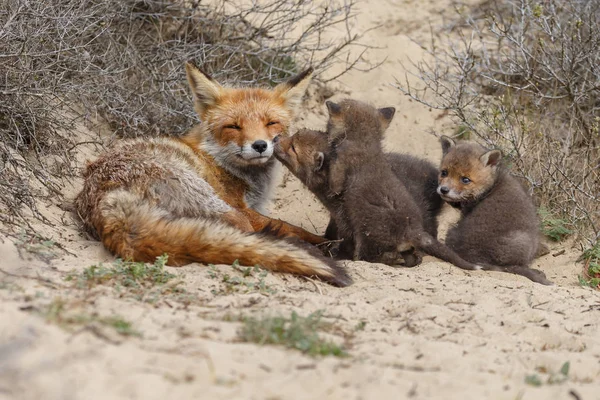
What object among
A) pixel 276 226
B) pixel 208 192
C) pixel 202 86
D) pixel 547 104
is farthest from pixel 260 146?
pixel 547 104

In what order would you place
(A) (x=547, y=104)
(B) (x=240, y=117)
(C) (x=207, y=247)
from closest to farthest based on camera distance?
(C) (x=207, y=247) → (B) (x=240, y=117) → (A) (x=547, y=104)

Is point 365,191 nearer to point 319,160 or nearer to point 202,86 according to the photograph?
point 319,160

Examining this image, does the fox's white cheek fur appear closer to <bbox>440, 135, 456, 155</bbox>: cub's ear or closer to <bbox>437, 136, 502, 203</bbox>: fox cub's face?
<bbox>437, 136, 502, 203</bbox>: fox cub's face

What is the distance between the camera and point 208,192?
636 centimetres

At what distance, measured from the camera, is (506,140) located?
321 inches

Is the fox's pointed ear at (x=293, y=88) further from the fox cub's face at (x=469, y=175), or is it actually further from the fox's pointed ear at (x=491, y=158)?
the fox's pointed ear at (x=491, y=158)

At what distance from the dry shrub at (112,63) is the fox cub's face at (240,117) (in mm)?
1237

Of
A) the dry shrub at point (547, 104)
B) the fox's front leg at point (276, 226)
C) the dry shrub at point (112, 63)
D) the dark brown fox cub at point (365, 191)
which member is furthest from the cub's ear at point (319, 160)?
the dry shrub at point (112, 63)

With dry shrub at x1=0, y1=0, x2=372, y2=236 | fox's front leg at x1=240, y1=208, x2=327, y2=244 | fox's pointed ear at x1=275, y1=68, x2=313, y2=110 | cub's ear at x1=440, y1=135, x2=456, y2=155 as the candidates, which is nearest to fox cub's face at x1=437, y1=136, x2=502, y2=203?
cub's ear at x1=440, y1=135, x2=456, y2=155

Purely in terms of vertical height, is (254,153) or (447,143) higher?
(447,143)

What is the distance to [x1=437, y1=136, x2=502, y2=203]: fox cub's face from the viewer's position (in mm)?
6805

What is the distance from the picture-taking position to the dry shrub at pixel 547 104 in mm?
7594

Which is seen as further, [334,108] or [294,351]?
[334,108]

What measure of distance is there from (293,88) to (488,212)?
7.67ft
